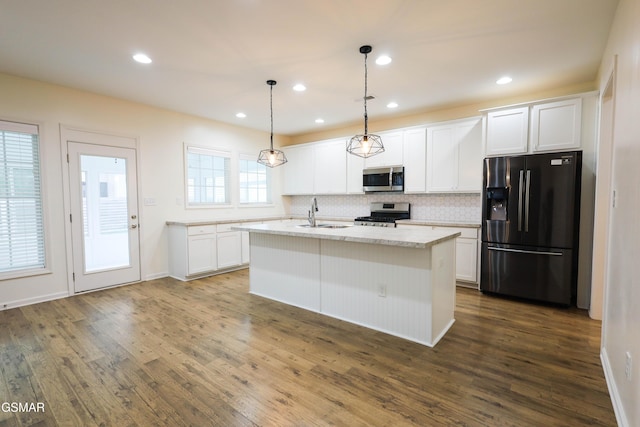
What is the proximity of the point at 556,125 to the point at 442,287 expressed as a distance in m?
2.51

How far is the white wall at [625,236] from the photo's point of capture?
59.7 inches

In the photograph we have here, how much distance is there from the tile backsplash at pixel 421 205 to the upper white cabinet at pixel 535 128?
93cm

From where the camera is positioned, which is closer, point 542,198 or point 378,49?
point 378,49

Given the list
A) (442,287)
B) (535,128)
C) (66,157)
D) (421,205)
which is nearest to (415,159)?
(421,205)

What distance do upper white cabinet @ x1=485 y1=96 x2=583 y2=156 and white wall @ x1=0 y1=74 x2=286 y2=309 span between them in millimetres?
3527

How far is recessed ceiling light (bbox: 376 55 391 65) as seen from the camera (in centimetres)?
299

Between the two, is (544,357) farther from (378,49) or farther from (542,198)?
(378,49)

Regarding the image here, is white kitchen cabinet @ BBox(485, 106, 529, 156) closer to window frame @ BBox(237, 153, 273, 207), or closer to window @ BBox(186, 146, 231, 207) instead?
window frame @ BBox(237, 153, 273, 207)

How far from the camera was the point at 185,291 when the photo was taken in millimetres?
4113

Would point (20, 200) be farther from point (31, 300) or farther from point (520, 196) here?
point (520, 196)

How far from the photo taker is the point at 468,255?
4.14m

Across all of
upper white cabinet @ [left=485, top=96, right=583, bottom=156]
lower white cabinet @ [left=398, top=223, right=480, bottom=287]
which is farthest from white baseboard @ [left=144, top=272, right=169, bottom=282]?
upper white cabinet @ [left=485, top=96, right=583, bottom=156]

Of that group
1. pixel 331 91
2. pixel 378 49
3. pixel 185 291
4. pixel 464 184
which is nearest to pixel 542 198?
pixel 464 184

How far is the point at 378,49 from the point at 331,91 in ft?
3.98
